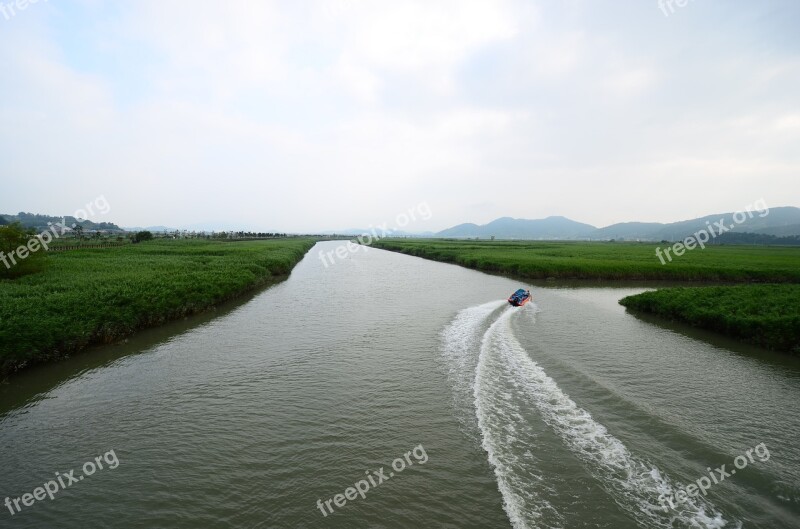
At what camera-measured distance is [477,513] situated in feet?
22.8

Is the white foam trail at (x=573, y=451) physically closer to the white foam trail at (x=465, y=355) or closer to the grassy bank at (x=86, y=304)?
the white foam trail at (x=465, y=355)

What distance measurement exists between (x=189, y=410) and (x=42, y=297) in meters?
12.9

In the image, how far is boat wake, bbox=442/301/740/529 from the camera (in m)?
6.92

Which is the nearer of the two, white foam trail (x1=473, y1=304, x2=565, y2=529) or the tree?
white foam trail (x1=473, y1=304, x2=565, y2=529)

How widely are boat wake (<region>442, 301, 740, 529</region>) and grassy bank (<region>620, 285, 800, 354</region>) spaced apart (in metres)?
12.3

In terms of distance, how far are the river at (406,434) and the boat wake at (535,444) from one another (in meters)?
0.05

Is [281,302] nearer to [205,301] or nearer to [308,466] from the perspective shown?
[205,301]

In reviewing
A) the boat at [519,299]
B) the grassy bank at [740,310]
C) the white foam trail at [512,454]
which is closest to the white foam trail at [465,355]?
the white foam trail at [512,454]

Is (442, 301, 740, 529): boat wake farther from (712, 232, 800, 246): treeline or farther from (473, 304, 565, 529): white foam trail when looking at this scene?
(712, 232, 800, 246): treeline

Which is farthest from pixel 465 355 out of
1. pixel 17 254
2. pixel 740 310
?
pixel 17 254

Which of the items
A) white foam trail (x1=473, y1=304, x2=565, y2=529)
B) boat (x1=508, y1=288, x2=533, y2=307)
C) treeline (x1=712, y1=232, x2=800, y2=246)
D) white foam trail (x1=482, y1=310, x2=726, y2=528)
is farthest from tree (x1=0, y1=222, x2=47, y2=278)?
treeline (x1=712, y1=232, x2=800, y2=246)

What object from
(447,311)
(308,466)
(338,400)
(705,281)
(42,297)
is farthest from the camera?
(705,281)

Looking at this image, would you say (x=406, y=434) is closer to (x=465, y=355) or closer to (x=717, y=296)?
(x=465, y=355)

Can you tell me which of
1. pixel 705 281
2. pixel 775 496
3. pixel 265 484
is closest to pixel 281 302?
pixel 265 484
